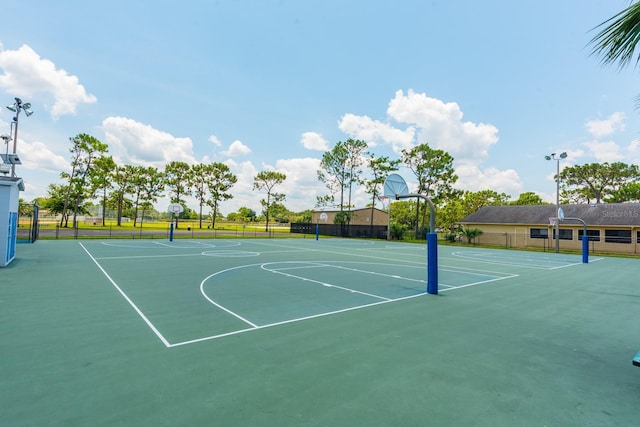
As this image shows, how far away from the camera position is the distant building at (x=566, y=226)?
81.1 feet

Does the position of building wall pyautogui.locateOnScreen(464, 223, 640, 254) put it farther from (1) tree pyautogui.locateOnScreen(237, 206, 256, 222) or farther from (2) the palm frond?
(1) tree pyautogui.locateOnScreen(237, 206, 256, 222)

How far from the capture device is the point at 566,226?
2753cm

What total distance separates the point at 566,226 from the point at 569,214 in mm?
2638

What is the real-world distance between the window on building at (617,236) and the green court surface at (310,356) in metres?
22.3

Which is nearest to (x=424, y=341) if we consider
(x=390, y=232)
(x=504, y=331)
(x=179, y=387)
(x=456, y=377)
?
(x=456, y=377)

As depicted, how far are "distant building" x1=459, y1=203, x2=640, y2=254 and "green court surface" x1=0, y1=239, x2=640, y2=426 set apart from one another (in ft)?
73.2

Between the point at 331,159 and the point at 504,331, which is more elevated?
the point at 331,159

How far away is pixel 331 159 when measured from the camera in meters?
41.5

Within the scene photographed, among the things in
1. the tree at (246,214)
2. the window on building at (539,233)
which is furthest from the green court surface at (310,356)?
the tree at (246,214)

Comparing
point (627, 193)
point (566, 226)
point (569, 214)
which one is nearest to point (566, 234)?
point (566, 226)

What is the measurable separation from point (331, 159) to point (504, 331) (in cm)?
3732

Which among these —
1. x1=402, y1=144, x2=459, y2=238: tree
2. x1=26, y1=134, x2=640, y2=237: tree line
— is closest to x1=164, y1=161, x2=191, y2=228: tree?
x1=26, y1=134, x2=640, y2=237: tree line

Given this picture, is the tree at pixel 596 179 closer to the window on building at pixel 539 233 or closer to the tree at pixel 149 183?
the window on building at pixel 539 233

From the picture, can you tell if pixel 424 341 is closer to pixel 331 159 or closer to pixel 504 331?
pixel 504 331
